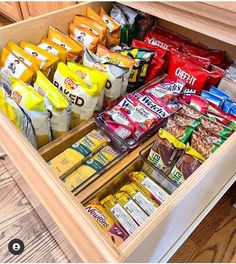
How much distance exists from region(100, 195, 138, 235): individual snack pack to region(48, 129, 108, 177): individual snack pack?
131mm

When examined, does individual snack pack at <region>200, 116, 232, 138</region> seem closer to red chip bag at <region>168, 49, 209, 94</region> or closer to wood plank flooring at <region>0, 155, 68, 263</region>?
red chip bag at <region>168, 49, 209, 94</region>

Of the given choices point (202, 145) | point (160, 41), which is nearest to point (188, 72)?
point (160, 41)

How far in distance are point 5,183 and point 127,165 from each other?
1.30ft

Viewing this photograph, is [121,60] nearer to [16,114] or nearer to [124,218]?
[16,114]

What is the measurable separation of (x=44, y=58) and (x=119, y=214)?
54 cm

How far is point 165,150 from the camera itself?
70cm

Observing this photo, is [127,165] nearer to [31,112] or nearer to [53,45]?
[31,112]

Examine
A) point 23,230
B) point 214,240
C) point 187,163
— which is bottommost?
point 214,240

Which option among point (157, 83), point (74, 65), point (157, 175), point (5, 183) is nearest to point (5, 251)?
point (5, 183)

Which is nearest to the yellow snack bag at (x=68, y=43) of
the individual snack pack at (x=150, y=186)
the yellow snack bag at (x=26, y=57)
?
the yellow snack bag at (x=26, y=57)

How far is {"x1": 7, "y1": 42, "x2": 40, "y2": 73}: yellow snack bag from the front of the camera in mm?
800

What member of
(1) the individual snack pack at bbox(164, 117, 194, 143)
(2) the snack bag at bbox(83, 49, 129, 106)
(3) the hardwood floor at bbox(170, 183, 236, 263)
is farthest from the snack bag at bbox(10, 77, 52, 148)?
(3) the hardwood floor at bbox(170, 183, 236, 263)

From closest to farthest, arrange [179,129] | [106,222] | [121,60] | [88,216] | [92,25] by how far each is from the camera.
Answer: [88,216] → [106,222] → [179,129] → [121,60] → [92,25]

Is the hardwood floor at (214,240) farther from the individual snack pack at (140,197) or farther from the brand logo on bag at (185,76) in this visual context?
the brand logo on bag at (185,76)
